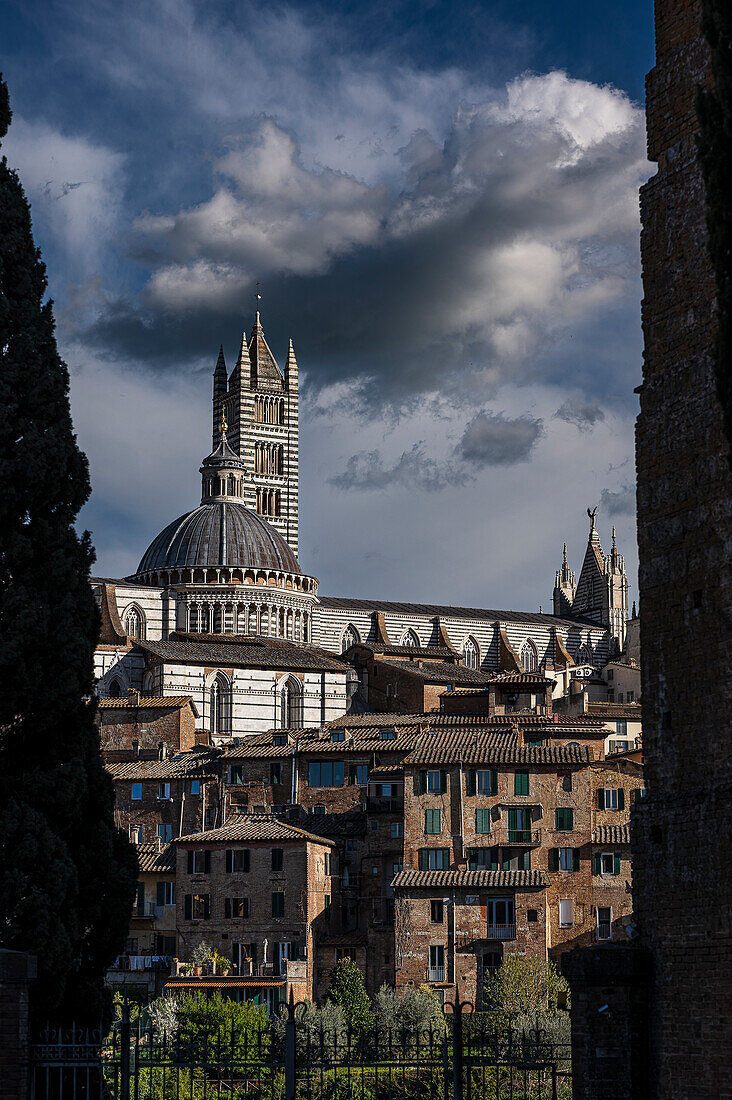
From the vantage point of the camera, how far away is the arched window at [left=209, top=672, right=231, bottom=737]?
269 feet

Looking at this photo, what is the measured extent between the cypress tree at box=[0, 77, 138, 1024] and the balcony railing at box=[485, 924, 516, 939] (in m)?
30.2

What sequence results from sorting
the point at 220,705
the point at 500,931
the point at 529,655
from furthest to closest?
the point at 529,655 → the point at 220,705 → the point at 500,931

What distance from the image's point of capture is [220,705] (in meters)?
82.8

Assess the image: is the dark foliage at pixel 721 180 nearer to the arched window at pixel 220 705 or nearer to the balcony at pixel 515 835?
the balcony at pixel 515 835

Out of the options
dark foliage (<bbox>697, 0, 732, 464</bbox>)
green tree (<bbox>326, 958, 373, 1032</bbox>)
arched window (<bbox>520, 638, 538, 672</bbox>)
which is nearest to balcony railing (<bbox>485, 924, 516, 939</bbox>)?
green tree (<bbox>326, 958, 373, 1032</bbox>)

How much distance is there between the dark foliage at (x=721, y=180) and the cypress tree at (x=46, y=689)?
7.14 m

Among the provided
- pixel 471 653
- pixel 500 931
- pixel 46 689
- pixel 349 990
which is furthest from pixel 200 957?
pixel 471 653

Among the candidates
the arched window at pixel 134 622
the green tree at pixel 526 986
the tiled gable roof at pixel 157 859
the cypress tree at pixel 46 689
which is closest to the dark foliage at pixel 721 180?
the cypress tree at pixel 46 689

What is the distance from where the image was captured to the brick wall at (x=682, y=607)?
12.4 meters

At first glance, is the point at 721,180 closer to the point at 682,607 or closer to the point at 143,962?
the point at 682,607

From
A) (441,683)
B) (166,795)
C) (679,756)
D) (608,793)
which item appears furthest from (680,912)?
(441,683)

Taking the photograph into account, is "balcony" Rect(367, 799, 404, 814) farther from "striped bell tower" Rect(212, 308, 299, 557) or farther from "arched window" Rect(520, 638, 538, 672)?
"striped bell tower" Rect(212, 308, 299, 557)

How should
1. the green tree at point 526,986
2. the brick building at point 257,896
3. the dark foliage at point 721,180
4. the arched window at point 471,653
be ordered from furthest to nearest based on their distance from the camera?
the arched window at point 471,653
the brick building at point 257,896
the green tree at point 526,986
the dark foliage at point 721,180

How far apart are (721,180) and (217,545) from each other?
303 ft
